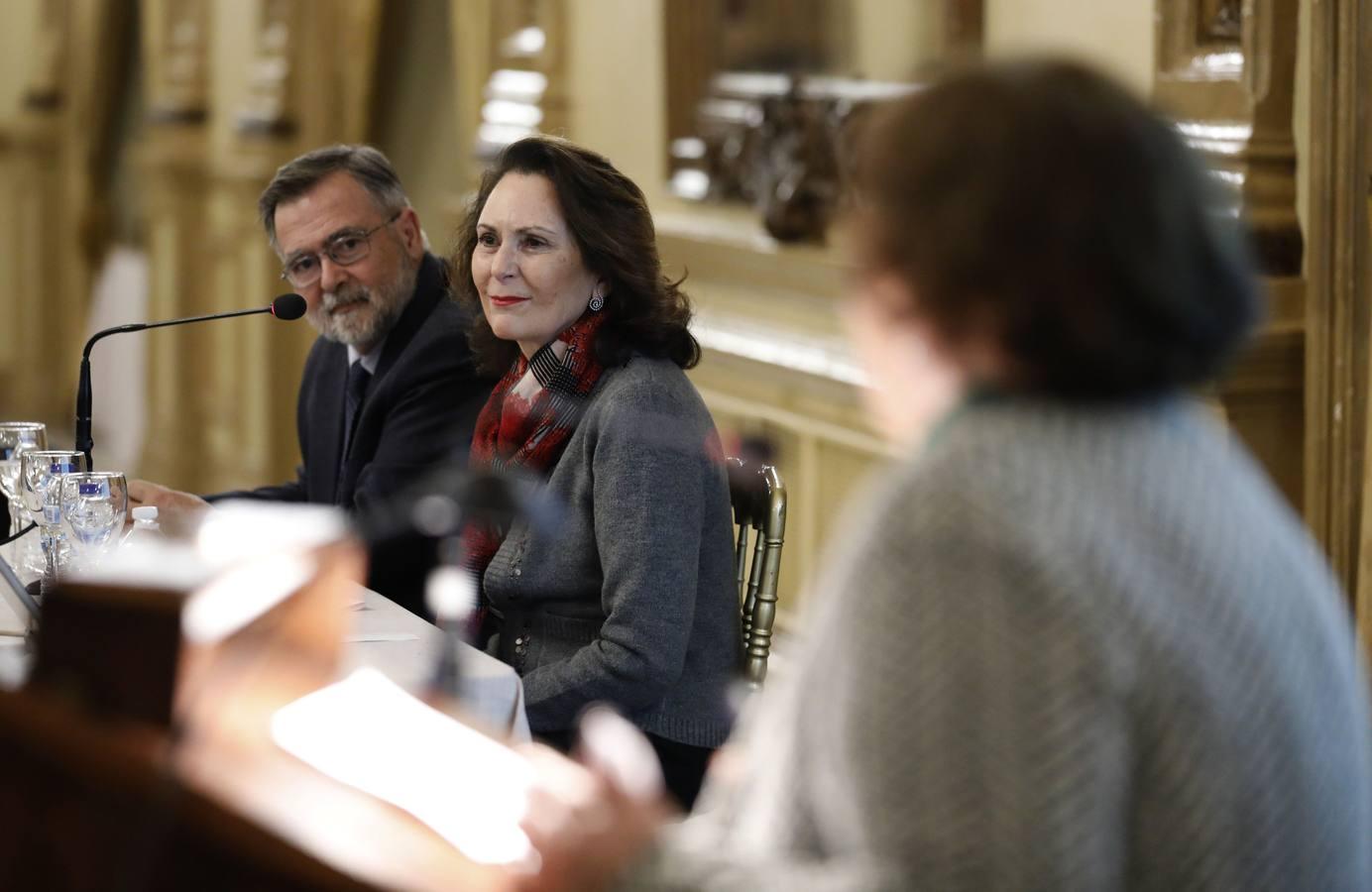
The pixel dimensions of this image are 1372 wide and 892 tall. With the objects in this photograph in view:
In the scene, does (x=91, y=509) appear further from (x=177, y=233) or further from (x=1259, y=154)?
(x=177, y=233)

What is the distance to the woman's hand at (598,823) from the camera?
1.05m

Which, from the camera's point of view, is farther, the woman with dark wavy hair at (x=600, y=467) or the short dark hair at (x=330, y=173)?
the short dark hair at (x=330, y=173)

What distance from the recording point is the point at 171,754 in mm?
1041

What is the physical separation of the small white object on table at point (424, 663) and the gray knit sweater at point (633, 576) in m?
0.12

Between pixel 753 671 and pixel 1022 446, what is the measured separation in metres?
1.34

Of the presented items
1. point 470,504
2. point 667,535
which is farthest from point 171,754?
point 667,535

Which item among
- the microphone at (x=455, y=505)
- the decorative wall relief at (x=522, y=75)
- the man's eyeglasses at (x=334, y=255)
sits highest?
the decorative wall relief at (x=522, y=75)

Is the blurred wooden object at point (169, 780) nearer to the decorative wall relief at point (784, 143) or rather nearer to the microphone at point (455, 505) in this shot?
the microphone at point (455, 505)

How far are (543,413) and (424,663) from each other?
471 millimetres

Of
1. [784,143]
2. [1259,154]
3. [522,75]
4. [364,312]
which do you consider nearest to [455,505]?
[364,312]

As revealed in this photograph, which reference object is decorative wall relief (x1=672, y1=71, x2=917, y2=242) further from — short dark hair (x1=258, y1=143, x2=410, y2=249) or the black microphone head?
the black microphone head

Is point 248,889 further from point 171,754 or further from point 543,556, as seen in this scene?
point 543,556

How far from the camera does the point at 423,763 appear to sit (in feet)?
4.02

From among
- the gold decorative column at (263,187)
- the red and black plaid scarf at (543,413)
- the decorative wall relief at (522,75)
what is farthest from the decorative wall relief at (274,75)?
the red and black plaid scarf at (543,413)
